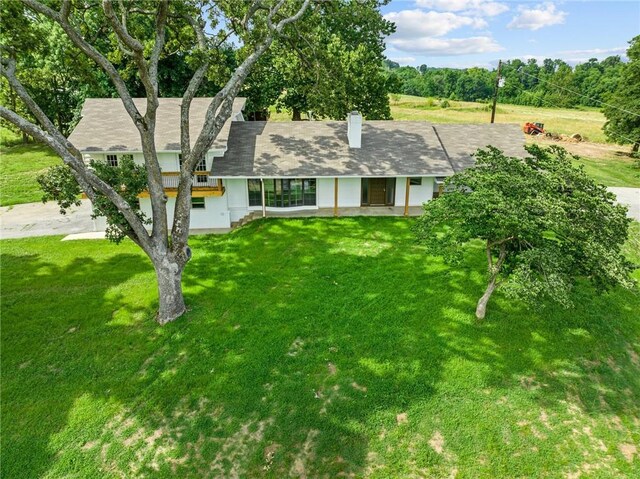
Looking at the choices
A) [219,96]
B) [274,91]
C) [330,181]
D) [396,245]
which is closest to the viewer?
[219,96]

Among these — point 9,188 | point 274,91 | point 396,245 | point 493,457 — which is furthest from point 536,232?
point 9,188

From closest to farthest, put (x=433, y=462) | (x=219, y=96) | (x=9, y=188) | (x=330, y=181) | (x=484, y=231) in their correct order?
1. (x=433, y=462)
2. (x=484, y=231)
3. (x=219, y=96)
4. (x=330, y=181)
5. (x=9, y=188)

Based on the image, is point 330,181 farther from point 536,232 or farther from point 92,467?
point 92,467

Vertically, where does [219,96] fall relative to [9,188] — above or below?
above

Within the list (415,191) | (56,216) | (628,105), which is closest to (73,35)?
(56,216)

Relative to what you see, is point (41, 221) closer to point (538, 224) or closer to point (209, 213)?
point (209, 213)

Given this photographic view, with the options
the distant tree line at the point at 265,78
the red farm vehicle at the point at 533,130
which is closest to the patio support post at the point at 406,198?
the distant tree line at the point at 265,78

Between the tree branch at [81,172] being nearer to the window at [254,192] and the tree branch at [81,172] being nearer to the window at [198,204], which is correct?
the window at [198,204]
